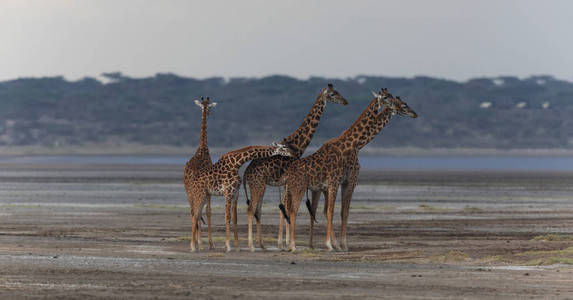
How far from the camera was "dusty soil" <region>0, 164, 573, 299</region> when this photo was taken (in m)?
Answer: 16.6

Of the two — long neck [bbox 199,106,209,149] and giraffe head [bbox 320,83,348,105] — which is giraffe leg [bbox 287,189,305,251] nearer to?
long neck [bbox 199,106,209,149]

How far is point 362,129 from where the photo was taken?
2369 cm

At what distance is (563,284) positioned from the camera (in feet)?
56.4

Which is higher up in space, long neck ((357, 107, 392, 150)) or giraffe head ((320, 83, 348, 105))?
giraffe head ((320, 83, 348, 105))

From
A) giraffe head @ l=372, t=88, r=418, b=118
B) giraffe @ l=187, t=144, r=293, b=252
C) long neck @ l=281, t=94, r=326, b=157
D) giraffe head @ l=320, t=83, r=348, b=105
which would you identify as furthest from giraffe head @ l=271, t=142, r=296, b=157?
giraffe head @ l=372, t=88, r=418, b=118

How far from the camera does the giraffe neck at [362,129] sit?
76.6ft

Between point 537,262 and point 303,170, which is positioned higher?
point 303,170

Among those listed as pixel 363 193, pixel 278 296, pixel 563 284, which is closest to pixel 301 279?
pixel 278 296

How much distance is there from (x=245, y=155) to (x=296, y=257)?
2.29 m

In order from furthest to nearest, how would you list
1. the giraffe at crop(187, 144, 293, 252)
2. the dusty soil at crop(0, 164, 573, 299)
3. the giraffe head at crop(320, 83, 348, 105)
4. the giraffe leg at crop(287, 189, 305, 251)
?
the giraffe head at crop(320, 83, 348, 105) < the giraffe leg at crop(287, 189, 305, 251) < the giraffe at crop(187, 144, 293, 252) < the dusty soil at crop(0, 164, 573, 299)

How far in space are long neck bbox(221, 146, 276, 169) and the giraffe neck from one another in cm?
160

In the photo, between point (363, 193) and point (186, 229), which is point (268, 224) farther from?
point (363, 193)

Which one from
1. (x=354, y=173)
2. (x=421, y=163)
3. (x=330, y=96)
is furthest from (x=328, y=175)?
(x=421, y=163)

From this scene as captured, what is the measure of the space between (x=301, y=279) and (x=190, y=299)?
2593 mm
